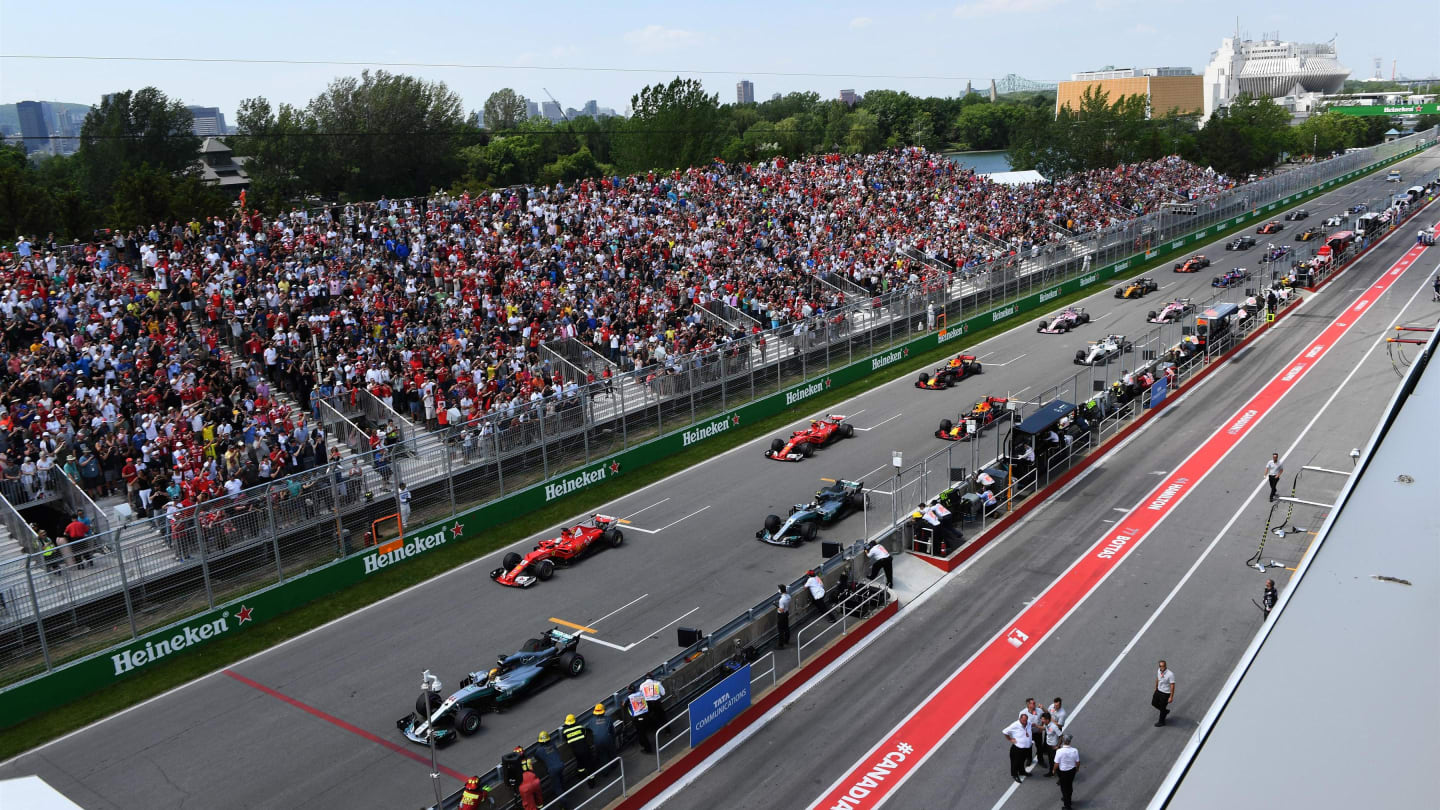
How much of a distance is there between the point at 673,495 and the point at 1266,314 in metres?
32.7

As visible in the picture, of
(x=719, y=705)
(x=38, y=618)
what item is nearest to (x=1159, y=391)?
(x=719, y=705)

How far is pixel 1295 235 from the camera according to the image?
71.7 m

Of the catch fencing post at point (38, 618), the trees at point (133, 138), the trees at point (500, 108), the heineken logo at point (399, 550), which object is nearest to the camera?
the catch fencing post at point (38, 618)

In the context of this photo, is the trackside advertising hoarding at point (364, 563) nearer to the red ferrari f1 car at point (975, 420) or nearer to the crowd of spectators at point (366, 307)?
the crowd of spectators at point (366, 307)

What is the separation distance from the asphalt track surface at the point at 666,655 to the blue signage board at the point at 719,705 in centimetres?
65

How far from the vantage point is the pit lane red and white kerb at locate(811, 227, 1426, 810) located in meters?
16.1

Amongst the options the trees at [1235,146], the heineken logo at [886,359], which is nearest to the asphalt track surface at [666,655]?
the heineken logo at [886,359]

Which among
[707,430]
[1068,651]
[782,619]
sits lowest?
[1068,651]

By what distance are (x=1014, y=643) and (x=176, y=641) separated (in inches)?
674

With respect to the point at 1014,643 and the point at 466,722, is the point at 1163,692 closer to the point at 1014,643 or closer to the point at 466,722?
the point at 1014,643

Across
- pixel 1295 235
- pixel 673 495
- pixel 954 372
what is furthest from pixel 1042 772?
pixel 1295 235

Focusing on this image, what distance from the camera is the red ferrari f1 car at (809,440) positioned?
31797mm

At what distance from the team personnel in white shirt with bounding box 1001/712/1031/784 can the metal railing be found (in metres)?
12.5

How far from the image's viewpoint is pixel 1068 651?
19.6 m
